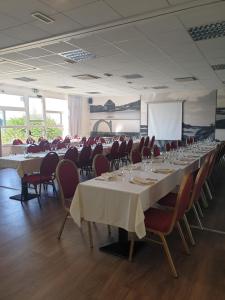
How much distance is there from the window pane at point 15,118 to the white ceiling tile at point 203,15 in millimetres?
8419

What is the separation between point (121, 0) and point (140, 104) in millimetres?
9796

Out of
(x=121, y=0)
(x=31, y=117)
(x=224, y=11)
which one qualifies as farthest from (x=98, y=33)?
(x=31, y=117)

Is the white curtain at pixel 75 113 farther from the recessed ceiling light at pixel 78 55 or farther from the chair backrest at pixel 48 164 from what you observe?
the chair backrest at pixel 48 164

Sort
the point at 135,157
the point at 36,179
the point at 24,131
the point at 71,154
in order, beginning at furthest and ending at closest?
the point at 24,131, the point at 71,154, the point at 135,157, the point at 36,179

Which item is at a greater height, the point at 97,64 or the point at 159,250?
the point at 97,64

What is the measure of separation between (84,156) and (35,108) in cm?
588

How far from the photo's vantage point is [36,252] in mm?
2965

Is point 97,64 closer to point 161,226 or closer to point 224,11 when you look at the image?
point 224,11

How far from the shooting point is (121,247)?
2996 mm

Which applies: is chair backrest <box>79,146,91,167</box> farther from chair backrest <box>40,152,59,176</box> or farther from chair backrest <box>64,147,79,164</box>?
chair backrest <box>40,152,59,176</box>

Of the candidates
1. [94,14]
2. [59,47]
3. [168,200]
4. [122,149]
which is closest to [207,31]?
[94,14]

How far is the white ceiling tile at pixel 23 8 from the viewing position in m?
3.05

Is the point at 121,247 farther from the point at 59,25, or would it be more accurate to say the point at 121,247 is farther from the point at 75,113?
the point at 75,113

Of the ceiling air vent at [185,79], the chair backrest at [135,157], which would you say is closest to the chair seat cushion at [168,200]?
the chair backrest at [135,157]
